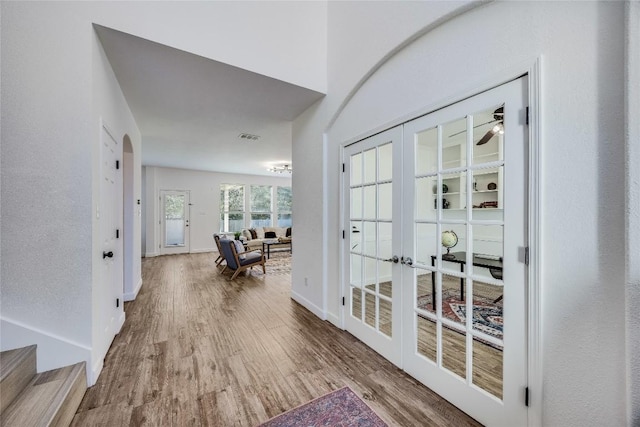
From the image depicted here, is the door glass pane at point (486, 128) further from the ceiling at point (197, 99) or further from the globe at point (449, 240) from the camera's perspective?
the ceiling at point (197, 99)

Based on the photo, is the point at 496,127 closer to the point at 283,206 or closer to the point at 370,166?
the point at 370,166

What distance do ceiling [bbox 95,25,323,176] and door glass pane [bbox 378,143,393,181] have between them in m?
1.26

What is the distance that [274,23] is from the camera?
270 cm

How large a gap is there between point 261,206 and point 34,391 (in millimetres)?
8079

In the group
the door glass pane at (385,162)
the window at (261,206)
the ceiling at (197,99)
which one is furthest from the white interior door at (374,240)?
the window at (261,206)

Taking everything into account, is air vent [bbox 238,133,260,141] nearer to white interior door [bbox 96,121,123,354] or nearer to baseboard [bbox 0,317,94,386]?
white interior door [bbox 96,121,123,354]

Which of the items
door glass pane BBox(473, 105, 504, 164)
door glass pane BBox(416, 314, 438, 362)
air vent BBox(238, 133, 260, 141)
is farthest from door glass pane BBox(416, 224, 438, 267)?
air vent BBox(238, 133, 260, 141)

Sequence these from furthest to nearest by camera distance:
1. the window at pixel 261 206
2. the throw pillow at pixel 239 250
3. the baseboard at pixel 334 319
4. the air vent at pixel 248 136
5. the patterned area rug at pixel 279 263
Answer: the window at pixel 261 206, the patterned area rug at pixel 279 263, the throw pillow at pixel 239 250, the air vent at pixel 248 136, the baseboard at pixel 334 319

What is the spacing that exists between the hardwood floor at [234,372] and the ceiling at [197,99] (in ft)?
8.71

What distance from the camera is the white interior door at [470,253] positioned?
141cm

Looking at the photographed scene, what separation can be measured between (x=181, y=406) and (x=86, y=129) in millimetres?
2018

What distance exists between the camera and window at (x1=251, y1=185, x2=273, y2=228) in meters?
9.37

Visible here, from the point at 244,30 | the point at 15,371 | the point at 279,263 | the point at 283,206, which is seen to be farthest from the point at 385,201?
the point at 283,206

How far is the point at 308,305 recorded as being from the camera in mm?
3383
